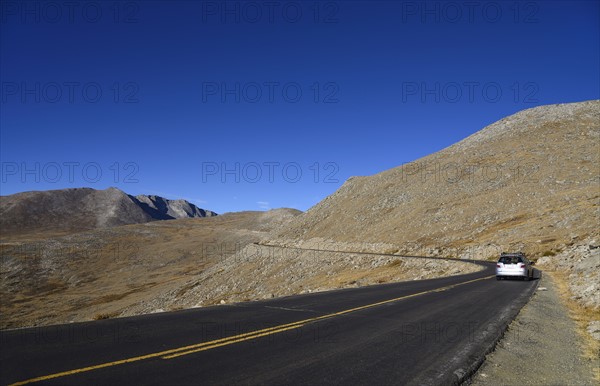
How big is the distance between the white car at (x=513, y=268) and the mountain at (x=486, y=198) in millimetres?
17079

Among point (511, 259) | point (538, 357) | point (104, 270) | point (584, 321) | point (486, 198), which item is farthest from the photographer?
point (104, 270)

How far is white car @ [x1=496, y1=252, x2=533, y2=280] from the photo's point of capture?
925 inches

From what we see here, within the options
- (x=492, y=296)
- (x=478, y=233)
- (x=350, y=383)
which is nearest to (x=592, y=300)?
(x=492, y=296)

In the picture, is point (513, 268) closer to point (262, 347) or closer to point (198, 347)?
point (262, 347)

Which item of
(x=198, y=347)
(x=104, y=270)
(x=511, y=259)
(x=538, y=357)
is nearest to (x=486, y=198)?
(x=511, y=259)

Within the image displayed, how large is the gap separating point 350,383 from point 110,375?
3.63 meters

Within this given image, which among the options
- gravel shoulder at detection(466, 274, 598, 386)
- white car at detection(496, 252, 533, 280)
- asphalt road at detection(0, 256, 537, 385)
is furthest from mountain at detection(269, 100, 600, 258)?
asphalt road at detection(0, 256, 537, 385)

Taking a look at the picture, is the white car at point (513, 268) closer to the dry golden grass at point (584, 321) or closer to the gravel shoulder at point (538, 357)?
the dry golden grass at point (584, 321)

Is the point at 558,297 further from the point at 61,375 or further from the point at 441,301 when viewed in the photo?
the point at 61,375

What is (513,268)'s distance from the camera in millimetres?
23641

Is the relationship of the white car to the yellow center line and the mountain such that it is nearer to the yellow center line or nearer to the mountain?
the mountain

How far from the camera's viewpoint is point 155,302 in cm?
5466

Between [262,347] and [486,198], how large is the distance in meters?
67.1

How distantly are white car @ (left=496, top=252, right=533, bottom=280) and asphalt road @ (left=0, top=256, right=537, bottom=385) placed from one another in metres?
12.7
